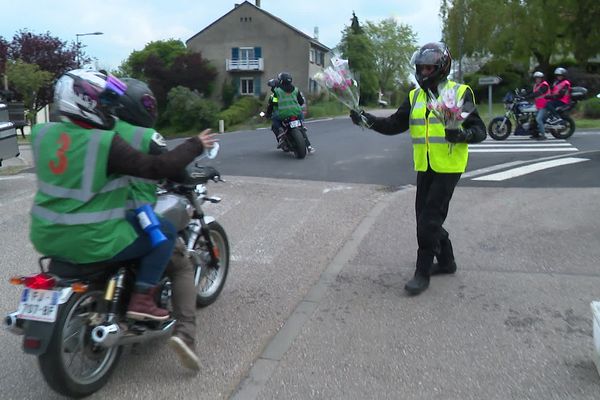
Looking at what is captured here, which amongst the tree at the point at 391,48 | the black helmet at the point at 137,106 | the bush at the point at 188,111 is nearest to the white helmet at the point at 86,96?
the black helmet at the point at 137,106

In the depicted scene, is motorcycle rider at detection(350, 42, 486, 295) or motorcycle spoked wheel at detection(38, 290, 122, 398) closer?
motorcycle spoked wheel at detection(38, 290, 122, 398)

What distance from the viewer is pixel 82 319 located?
3.42 m

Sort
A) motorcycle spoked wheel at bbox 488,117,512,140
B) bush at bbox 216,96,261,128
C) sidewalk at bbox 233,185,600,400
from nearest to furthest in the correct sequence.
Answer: sidewalk at bbox 233,185,600,400 → motorcycle spoked wheel at bbox 488,117,512,140 → bush at bbox 216,96,261,128

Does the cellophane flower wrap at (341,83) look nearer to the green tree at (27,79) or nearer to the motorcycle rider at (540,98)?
the motorcycle rider at (540,98)

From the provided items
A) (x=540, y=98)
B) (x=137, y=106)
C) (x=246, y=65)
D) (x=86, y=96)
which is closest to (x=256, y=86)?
(x=246, y=65)

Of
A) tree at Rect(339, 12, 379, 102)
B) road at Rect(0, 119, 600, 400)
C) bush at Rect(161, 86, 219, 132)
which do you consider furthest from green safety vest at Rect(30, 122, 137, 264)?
tree at Rect(339, 12, 379, 102)

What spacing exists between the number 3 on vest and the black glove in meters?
2.80

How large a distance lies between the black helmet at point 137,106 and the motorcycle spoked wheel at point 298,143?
9.06 meters

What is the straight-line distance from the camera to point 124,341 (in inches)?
140

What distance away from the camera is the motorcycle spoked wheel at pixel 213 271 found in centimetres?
472

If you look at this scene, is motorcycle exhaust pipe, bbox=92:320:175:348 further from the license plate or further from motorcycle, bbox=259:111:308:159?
motorcycle, bbox=259:111:308:159

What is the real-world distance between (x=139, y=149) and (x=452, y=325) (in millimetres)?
2496

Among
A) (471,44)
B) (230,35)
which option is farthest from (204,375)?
(230,35)

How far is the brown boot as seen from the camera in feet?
11.7
